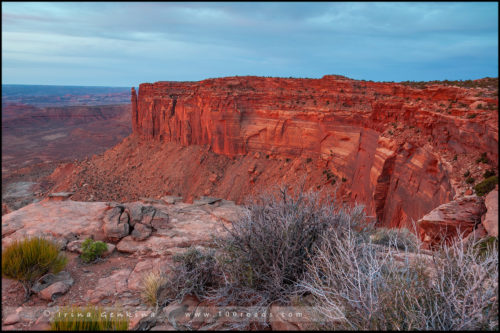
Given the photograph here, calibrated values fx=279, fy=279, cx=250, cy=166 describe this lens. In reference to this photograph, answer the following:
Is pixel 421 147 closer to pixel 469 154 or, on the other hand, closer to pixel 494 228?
pixel 469 154

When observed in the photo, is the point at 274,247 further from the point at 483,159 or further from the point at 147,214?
the point at 483,159

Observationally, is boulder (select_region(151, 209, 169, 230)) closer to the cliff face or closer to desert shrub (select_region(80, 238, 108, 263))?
desert shrub (select_region(80, 238, 108, 263))

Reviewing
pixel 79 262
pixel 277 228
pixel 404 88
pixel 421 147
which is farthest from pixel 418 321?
pixel 404 88

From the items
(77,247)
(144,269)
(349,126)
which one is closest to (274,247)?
(144,269)

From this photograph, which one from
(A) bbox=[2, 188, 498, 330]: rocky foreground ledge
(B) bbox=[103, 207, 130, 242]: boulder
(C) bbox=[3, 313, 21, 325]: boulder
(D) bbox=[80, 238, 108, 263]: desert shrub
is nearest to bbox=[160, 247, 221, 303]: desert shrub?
(A) bbox=[2, 188, 498, 330]: rocky foreground ledge

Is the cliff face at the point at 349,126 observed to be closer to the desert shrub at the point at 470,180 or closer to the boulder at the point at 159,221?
the desert shrub at the point at 470,180

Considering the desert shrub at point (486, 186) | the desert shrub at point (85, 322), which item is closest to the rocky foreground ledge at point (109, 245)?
the desert shrub at point (85, 322)
